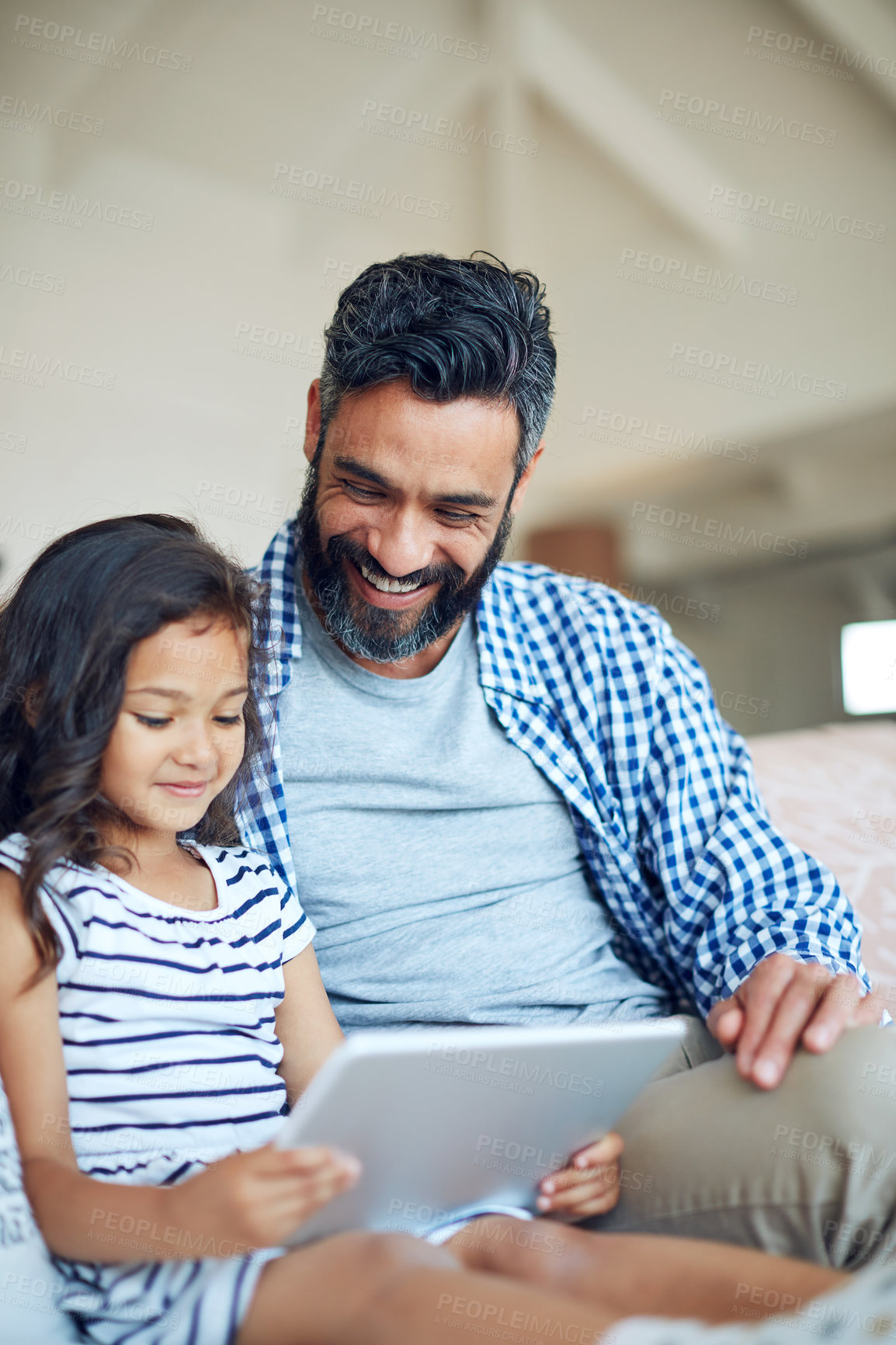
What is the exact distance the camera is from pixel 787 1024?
1.04 m

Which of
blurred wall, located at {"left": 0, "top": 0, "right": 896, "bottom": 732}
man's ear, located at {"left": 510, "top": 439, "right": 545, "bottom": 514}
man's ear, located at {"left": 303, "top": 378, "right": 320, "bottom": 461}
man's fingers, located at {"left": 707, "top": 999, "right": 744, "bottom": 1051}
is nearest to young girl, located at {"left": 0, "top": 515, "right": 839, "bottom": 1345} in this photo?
man's fingers, located at {"left": 707, "top": 999, "right": 744, "bottom": 1051}

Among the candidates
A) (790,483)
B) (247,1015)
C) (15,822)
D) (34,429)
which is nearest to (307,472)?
(15,822)

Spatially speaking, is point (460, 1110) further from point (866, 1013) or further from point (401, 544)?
point (401, 544)

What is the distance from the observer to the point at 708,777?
1.44m

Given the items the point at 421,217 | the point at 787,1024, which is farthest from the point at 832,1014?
the point at 421,217

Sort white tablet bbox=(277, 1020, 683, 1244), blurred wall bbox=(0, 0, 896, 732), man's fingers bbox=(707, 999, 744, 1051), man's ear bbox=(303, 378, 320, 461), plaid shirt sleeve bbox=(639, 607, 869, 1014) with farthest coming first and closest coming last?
blurred wall bbox=(0, 0, 896, 732) < man's ear bbox=(303, 378, 320, 461) < plaid shirt sleeve bbox=(639, 607, 869, 1014) < man's fingers bbox=(707, 999, 744, 1051) < white tablet bbox=(277, 1020, 683, 1244)

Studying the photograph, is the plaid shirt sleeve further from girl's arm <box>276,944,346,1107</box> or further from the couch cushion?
the couch cushion

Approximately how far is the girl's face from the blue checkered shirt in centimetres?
28

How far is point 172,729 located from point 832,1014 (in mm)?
669

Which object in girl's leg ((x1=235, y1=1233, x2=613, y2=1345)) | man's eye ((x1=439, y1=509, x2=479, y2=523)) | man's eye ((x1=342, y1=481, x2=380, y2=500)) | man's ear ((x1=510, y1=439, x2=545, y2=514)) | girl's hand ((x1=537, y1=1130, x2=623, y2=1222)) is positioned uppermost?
man's ear ((x1=510, y1=439, x2=545, y2=514))

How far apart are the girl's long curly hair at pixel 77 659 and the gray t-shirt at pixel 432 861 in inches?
12.0

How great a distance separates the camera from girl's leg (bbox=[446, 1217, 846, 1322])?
80 cm

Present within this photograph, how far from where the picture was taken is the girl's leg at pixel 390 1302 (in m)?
0.72

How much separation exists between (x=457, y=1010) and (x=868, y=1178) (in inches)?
19.8
